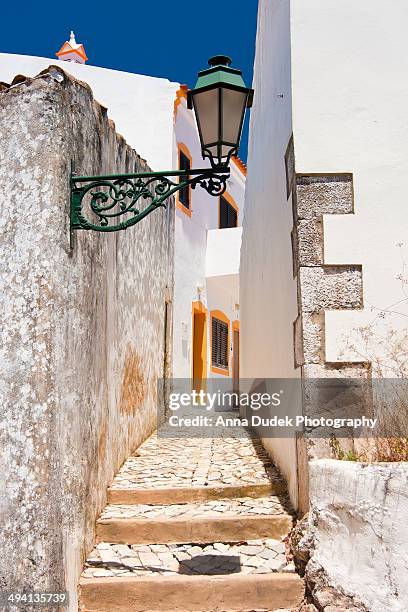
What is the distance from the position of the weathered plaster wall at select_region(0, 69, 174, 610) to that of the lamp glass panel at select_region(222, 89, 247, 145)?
946mm

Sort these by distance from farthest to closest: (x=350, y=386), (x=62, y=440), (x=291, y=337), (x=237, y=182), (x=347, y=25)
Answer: (x=237, y=182)
(x=291, y=337)
(x=347, y=25)
(x=350, y=386)
(x=62, y=440)

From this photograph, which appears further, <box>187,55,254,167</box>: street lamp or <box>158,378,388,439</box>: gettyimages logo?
<box>158,378,388,439</box>: gettyimages logo

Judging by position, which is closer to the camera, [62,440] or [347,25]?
[62,440]

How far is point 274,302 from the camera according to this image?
5254 mm

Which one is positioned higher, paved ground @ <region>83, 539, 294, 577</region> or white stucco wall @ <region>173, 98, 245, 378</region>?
white stucco wall @ <region>173, 98, 245, 378</region>

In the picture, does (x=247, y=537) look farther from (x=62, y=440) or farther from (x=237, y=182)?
(x=237, y=182)

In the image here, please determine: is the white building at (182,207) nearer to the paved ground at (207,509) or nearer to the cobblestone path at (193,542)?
the cobblestone path at (193,542)

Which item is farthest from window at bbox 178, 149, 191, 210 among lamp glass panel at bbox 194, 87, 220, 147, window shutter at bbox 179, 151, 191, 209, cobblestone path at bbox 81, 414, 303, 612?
lamp glass panel at bbox 194, 87, 220, 147

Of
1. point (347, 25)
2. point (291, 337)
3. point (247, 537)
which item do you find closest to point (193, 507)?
point (247, 537)

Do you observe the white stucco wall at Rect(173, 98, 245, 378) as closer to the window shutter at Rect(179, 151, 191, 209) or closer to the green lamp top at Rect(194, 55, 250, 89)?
the window shutter at Rect(179, 151, 191, 209)

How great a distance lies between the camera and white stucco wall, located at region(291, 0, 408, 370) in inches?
141

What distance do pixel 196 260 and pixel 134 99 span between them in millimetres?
3558

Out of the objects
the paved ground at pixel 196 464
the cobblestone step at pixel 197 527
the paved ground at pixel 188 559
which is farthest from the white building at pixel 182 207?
the paved ground at pixel 188 559

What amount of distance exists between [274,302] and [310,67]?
209cm
